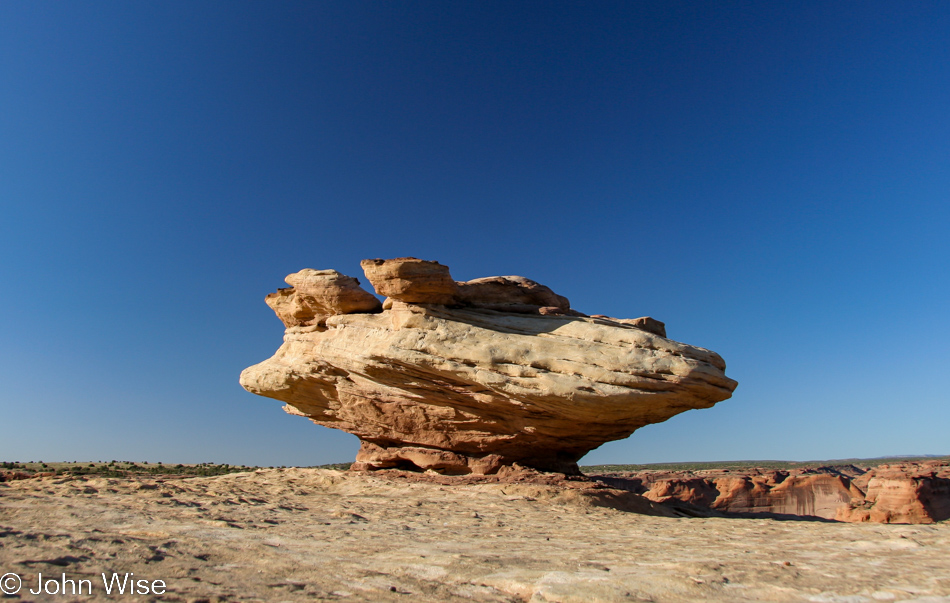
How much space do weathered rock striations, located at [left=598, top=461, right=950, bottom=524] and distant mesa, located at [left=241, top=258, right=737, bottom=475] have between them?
18.8 m

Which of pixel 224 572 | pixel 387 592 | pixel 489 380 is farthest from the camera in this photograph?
pixel 489 380

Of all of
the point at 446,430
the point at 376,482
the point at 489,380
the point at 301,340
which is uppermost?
the point at 301,340

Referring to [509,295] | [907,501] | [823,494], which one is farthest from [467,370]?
[823,494]

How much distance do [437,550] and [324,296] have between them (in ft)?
43.4

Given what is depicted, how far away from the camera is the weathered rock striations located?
111 feet

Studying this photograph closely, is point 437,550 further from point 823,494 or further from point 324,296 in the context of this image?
A: point 823,494

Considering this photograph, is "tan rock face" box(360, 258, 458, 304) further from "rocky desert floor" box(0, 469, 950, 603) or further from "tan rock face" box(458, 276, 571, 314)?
"rocky desert floor" box(0, 469, 950, 603)

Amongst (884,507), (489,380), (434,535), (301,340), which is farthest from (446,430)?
(884,507)

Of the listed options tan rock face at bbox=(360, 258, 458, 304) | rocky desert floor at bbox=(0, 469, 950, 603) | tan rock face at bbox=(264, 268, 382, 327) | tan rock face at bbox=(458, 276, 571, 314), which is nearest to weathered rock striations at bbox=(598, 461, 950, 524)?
tan rock face at bbox=(458, 276, 571, 314)

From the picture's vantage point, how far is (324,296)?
20156 mm

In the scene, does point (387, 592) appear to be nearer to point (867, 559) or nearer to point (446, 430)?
point (867, 559)

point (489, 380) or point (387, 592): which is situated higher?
point (489, 380)

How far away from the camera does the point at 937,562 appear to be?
26.6ft

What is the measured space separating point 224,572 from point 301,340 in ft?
49.4
